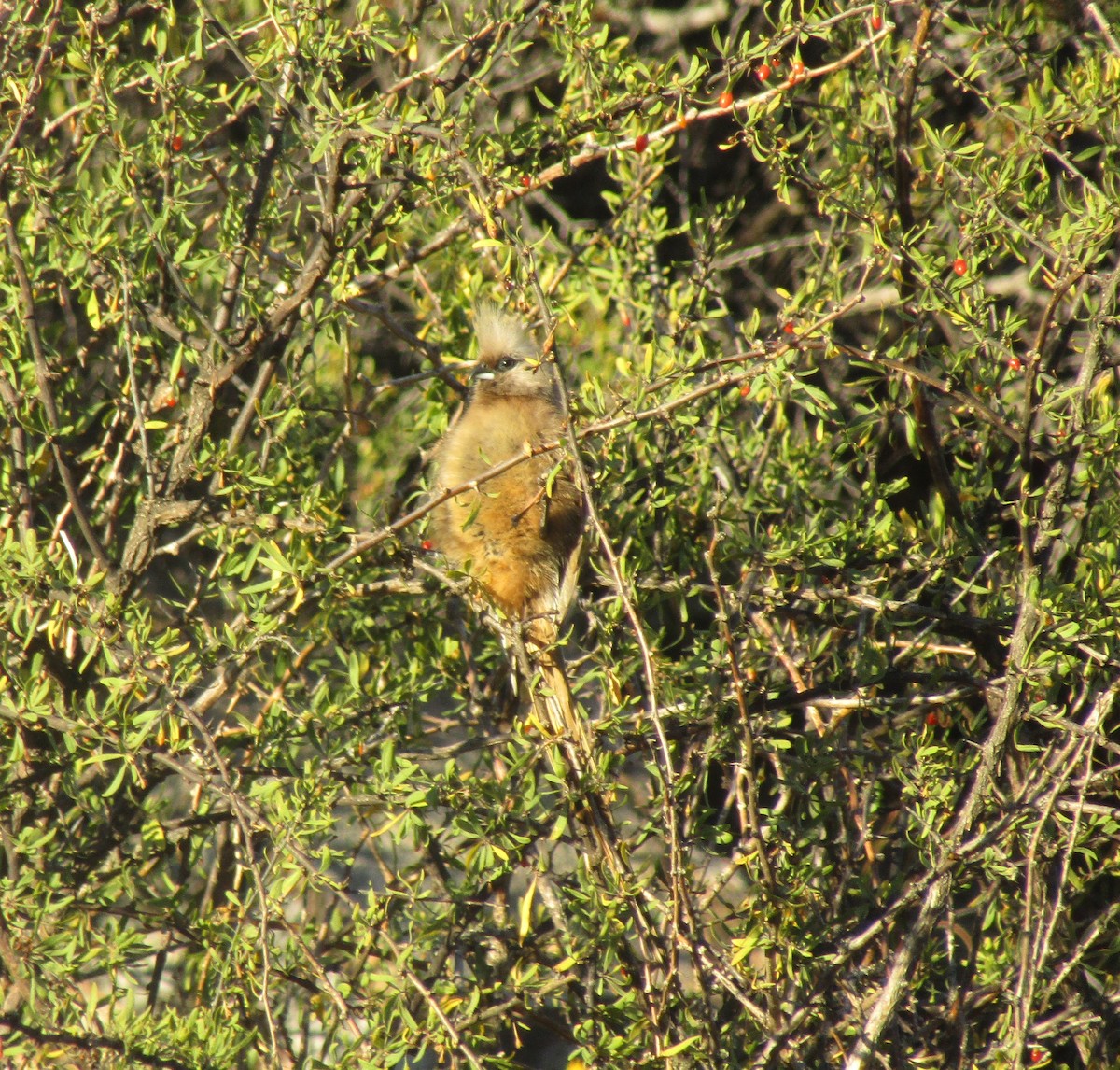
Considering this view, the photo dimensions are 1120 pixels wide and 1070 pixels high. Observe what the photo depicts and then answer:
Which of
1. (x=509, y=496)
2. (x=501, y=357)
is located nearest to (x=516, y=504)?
(x=509, y=496)

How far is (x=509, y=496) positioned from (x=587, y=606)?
17.9 inches

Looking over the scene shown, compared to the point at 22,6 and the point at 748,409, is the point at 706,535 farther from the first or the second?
the point at 22,6

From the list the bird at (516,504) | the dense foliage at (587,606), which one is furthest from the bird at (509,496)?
the dense foliage at (587,606)

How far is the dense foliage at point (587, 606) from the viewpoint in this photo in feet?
6.84

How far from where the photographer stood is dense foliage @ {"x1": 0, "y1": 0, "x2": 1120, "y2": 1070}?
6.84ft

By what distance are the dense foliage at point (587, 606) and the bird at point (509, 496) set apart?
4.4 inches

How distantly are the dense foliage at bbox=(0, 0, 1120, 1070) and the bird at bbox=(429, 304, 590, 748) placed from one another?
4.4 inches

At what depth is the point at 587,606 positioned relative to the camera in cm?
231

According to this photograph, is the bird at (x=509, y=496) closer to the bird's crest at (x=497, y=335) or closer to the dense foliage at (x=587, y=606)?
the bird's crest at (x=497, y=335)

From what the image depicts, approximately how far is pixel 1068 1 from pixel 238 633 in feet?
8.07

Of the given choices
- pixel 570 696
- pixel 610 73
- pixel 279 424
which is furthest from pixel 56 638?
pixel 610 73

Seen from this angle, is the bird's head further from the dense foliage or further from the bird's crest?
the dense foliage

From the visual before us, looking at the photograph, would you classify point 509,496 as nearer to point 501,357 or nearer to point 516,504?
point 516,504

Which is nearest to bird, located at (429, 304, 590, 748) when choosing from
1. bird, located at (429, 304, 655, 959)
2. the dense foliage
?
bird, located at (429, 304, 655, 959)
